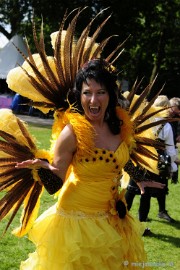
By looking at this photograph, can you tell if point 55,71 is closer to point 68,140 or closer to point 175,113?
point 68,140

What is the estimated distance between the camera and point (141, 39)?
2688 cm

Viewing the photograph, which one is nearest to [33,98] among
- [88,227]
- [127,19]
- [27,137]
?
[27,137]

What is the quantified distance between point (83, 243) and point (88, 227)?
11 cm

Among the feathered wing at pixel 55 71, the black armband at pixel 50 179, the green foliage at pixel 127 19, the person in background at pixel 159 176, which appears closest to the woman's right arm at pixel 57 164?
the black armband at pixel 50 179

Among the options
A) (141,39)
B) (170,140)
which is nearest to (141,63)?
(141,39)

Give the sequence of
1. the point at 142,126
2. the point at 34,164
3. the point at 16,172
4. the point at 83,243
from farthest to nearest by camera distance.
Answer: the point at 142,126, the point at 16,172, the point at 83,243, the point at 34,164

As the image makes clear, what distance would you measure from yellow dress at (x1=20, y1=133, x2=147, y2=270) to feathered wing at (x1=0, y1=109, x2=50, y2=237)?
16 centimetres

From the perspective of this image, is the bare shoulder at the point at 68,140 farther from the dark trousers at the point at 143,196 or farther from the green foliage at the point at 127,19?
the green foliage at the point at 127,19

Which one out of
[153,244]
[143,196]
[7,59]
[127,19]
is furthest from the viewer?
[127,19]

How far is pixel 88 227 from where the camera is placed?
110 inches

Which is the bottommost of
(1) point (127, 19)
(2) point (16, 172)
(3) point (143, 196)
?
(3) point (143, 196)

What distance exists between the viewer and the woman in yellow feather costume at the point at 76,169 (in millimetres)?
2725

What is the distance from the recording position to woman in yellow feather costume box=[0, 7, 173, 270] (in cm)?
272

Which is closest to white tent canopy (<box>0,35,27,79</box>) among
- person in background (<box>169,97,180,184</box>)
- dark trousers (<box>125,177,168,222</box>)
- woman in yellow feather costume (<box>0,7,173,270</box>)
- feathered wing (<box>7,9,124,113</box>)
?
person in background (<box>169,97,180,184</box>)
